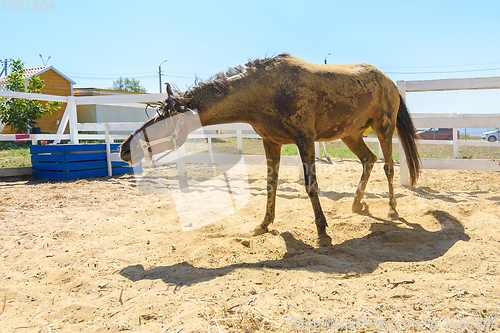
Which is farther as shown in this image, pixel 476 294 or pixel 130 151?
pixel 130 151

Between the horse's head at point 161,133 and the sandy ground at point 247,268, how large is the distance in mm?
1020

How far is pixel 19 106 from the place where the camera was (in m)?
17.1

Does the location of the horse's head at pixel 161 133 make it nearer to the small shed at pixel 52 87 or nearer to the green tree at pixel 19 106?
the green tree at pixel 19 106

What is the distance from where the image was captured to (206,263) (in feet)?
8.93

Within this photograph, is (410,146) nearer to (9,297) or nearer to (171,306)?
(171,306)

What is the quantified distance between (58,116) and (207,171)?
2030 cm

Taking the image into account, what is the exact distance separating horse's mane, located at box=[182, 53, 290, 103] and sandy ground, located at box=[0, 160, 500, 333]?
1574mm

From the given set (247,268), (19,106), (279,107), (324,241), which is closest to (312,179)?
(324,241)

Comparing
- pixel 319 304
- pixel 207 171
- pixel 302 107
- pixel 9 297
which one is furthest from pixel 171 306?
pixel 207 171

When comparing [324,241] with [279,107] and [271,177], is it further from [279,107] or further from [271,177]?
[279,107]

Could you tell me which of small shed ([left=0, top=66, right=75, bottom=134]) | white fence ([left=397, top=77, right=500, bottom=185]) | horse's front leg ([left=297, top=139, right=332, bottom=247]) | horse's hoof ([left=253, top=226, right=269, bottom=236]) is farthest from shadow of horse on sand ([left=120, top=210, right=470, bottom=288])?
small shed ([left=0, top=66, right=75, bottom=134])

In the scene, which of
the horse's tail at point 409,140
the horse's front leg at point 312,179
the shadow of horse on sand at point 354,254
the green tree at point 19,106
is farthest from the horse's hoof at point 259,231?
the green tree at point 19,106

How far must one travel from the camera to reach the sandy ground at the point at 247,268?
1.76m

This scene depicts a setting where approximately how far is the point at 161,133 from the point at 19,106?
19219 mm
